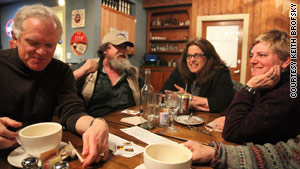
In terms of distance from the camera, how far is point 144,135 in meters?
1.00

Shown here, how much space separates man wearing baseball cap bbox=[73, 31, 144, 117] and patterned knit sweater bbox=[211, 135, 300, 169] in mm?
1348

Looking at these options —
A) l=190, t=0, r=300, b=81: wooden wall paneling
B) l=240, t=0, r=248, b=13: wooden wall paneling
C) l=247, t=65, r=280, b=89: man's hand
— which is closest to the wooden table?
l=247, t=65, r=280, b=89: man's hand

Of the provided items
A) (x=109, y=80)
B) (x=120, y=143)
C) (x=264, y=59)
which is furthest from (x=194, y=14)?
(x=120, y=143)

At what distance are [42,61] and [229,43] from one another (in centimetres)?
467

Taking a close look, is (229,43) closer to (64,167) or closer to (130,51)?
(130,51)

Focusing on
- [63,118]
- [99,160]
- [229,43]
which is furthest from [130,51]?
[99,160]

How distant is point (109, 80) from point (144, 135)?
110 cm

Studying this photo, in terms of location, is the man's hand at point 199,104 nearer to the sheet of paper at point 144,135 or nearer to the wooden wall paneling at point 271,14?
the sheet of paper at point 144,135

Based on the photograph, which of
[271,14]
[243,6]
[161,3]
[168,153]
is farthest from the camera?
[161,3]

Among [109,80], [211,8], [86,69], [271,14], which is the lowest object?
[109,80]

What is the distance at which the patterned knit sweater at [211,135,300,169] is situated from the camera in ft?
2.40

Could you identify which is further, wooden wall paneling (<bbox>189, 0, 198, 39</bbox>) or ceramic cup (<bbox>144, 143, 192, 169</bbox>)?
wooden wall paneling (<bbox>189, 0, 198, 39</bbox>)

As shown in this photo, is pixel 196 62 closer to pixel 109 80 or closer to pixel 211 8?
pixel 109 80

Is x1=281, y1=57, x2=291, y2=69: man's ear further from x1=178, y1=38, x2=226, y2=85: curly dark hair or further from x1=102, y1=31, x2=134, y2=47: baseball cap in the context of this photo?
x1=102, y1=31, x2=134, y2=47: baseball cap
